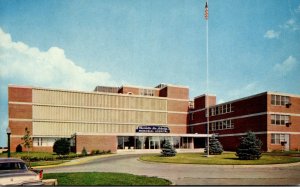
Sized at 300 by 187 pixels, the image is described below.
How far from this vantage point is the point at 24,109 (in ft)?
170

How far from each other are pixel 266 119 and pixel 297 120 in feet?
19.3

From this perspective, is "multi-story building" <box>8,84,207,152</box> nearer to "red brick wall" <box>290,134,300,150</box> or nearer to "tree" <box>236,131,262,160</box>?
"red brick wall" <box>290,134,300,150</box>

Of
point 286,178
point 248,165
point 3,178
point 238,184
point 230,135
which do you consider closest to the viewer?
point 3,178

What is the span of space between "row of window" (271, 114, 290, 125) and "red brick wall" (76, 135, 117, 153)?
25.5 m

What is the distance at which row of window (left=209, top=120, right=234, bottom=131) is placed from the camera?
49456 millimetres

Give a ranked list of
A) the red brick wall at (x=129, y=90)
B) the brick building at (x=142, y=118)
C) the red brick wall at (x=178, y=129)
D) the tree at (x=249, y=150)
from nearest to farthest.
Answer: the tree at (x=249, y=150) → the brick building at (x=142, y=118) → the red brick wall at (x=178, y=129) → the red brick wall at (x=129, y=90)

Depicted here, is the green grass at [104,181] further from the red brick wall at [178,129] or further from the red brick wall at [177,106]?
the red brick wall at [177,106]

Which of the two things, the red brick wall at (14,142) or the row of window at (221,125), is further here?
the row of window at (221,125)

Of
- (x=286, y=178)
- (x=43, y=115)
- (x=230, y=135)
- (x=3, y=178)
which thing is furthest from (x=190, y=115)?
(x=3, y=178)

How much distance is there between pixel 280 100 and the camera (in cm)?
4131

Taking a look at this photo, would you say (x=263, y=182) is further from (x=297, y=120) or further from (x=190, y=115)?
(x=190, y=115)

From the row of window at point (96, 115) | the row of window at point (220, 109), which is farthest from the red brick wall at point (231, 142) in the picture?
the row of window at point (96, 115)

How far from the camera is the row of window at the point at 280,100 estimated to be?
40.9 meters

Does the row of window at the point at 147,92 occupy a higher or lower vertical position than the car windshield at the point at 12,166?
higher
